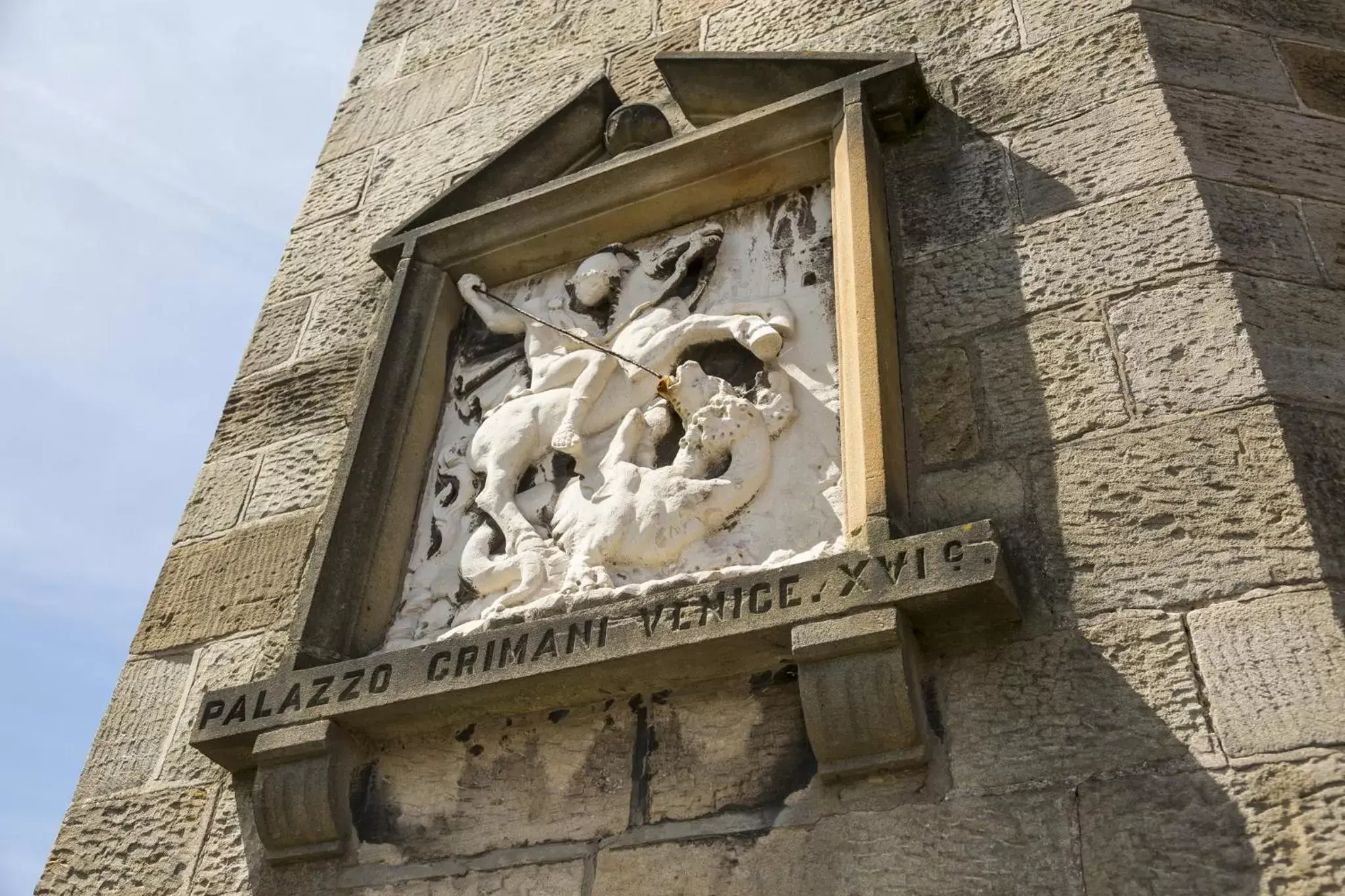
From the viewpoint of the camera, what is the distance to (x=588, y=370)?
130 inches

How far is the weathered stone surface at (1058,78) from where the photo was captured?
10.8 feet

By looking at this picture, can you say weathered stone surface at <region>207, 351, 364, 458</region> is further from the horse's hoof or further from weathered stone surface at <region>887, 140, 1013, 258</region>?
weathered stone surface at <region>887, 140, 1013, 258</region>

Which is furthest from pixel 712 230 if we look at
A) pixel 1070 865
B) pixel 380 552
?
pixel 1070 865

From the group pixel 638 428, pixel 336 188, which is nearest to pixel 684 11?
pixel 336 188

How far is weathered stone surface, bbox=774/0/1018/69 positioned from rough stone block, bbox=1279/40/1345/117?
2.38 feet

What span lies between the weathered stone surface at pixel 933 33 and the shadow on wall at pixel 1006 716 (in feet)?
2.12

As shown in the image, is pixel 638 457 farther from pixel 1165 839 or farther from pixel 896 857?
pixel 1165 839

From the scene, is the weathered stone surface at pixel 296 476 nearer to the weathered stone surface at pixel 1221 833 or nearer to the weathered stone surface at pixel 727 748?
the weathered stone surface at pixel 727 748

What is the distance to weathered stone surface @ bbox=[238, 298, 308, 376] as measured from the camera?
4191mm

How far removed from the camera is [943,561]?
235 centimetres

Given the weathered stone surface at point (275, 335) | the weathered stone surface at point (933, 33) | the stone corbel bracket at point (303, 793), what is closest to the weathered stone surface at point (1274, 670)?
the stone corbel bracket at point (303, 793)

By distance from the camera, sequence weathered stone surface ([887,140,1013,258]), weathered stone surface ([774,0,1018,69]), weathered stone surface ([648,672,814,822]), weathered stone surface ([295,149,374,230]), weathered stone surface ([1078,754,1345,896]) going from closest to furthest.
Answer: weathered stone surface ([1078,754,1345,896]) → weathered stone surface ([648,672,814,822]) → weathered stone surface ([887,140,1013,258]) → weathered stone surface ([774,0,1018,69]) → weathered stone surface ([295,149,374,230])

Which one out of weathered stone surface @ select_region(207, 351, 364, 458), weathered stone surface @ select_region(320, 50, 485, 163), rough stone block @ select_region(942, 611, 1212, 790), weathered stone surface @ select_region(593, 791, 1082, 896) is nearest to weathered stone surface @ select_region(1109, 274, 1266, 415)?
rough stone block @ select_region(942, 611, 1212, 790)

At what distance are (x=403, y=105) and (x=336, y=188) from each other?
1.58 ft
